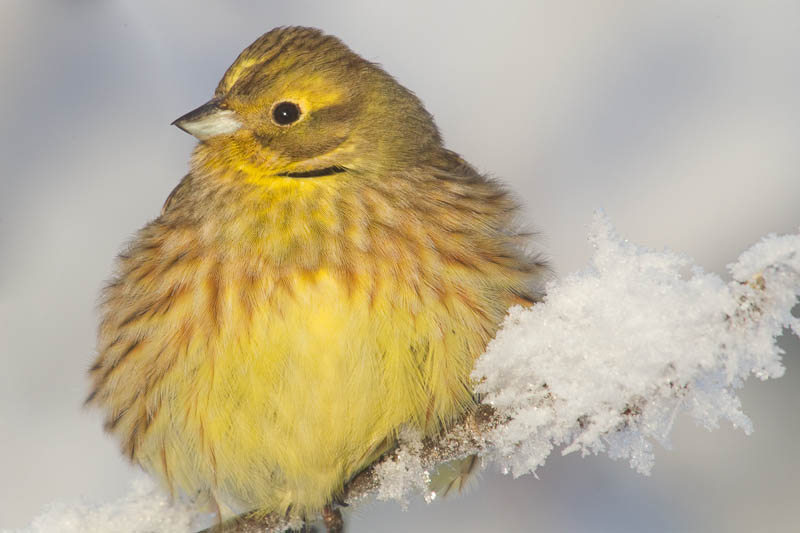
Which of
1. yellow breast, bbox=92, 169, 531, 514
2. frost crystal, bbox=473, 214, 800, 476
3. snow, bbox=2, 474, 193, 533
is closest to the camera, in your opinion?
frost crystal, bbox=473, 214, 800, 476

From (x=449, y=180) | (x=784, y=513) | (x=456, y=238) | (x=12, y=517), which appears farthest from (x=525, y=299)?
(x=12, y=517)

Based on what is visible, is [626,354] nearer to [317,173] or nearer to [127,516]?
[317,173]

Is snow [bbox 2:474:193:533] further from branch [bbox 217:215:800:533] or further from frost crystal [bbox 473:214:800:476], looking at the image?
frost crystal [bbox 473:214:800:476]

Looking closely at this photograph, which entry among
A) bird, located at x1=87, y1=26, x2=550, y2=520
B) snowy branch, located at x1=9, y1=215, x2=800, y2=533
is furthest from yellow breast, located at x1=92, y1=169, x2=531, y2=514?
snowy branch, located at x1=9, y1=215, x2=800, y2=533

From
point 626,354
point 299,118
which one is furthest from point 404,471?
point 299,118

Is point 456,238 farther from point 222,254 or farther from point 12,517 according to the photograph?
point 12,517

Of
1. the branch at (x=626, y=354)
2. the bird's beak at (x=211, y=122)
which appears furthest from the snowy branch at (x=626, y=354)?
the bird's beak at (x=211, y=122)

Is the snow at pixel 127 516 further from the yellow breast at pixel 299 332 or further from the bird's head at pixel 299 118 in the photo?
the bird's head at pixel 299 118
